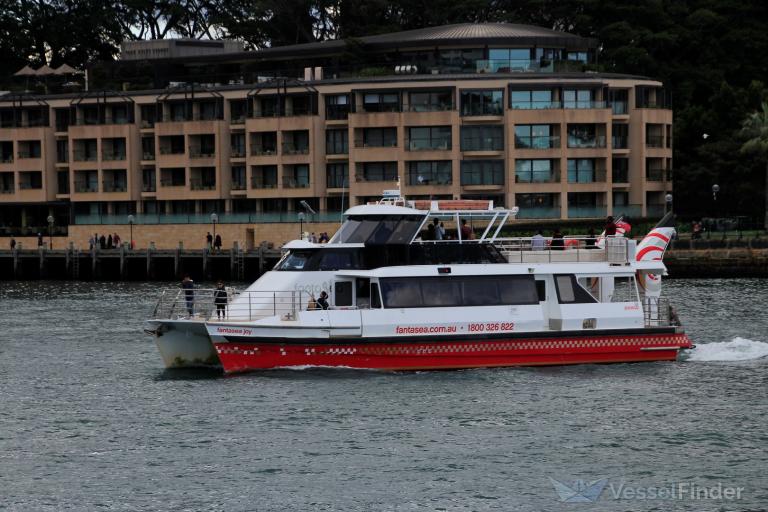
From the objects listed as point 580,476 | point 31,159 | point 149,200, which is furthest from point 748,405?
point 31,159

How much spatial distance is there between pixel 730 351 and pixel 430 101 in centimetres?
5259

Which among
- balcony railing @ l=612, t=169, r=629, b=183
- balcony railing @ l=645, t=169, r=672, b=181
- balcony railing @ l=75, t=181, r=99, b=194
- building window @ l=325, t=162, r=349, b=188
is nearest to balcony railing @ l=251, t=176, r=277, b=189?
building window @ l=325, t=162, r=349, b=188

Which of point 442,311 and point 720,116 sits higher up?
point 720,116

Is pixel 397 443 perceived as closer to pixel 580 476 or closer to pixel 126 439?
pixel 580 476

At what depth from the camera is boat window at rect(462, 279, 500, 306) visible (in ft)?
124

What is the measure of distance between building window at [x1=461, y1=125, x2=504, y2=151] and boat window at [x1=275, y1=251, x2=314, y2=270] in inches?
2108

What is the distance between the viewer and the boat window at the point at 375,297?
123 ft

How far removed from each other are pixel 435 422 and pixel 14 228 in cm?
7843

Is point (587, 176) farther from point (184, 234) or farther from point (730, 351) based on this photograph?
point (730, 351)

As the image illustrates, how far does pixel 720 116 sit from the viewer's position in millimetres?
98062

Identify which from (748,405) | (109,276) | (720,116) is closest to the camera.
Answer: (748,405)

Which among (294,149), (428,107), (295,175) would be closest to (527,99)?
(428,107)

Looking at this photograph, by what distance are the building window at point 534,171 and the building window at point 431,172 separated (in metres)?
4.84

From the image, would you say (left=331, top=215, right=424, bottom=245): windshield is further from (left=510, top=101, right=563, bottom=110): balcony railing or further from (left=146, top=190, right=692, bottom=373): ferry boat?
(left=510, top=101, right=563, bottom=110): balcony railing
